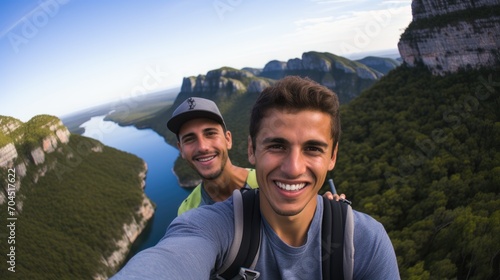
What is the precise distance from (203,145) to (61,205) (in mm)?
81257

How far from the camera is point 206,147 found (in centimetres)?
484

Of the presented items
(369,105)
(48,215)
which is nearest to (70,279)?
(48,215)

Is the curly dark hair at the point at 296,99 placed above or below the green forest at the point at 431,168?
above

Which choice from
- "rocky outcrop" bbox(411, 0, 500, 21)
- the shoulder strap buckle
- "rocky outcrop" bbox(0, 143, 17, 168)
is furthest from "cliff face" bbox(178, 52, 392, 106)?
the shoulder strap buckle

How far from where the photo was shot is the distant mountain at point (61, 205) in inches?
2153

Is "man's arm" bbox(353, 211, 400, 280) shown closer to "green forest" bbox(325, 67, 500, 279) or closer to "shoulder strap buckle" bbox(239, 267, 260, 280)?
"shoulder strap buckle" bbox(239, 267, 260, 280)

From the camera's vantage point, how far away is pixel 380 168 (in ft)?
115

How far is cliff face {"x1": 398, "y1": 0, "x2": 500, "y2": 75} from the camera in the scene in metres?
41.9

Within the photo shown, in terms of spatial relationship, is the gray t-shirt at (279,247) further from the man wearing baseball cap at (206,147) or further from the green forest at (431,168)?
the green forest at (431,168)

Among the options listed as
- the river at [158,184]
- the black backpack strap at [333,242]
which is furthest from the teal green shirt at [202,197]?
the river at [158,184]

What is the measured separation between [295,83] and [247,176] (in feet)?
10.3

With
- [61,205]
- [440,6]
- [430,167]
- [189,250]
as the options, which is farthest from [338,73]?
[189,250]

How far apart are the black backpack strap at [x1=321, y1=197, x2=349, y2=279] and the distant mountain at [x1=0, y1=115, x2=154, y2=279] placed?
66210mm

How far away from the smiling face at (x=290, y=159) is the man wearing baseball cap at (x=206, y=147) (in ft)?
7.59
